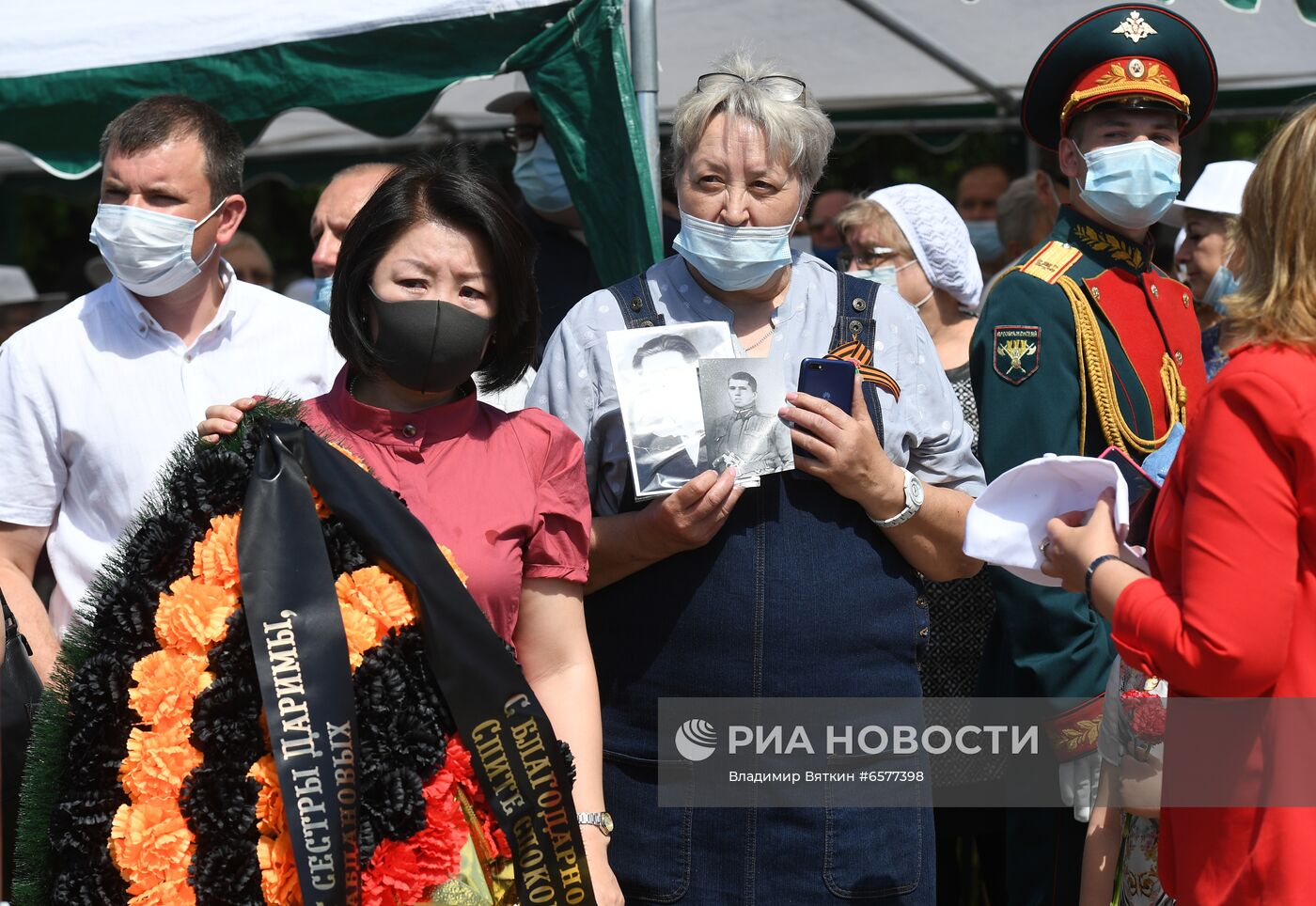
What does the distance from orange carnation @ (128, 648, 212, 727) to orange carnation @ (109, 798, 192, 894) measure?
12 centimetres

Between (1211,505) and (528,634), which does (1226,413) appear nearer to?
(1211,505)

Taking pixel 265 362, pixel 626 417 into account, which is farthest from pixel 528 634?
pixel 265 362

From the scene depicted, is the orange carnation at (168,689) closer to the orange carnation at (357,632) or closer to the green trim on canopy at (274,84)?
the orange carnation at (357,632)

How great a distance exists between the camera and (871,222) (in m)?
4.70

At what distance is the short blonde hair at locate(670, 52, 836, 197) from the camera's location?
291 centimetres

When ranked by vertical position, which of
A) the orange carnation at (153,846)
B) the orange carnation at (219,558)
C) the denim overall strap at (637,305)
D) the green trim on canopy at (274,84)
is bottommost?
the orange carnation at (153,846)

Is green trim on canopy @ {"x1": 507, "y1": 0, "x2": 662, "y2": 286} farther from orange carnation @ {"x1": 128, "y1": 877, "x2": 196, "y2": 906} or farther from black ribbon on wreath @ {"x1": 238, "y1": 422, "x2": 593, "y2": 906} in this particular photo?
orange carnation @ {"x1": 128, "y1": 877, "x2": 196, "y2": 906}

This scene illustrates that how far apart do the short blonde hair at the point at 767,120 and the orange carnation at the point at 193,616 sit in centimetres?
142

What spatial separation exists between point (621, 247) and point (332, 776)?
7.91 ft

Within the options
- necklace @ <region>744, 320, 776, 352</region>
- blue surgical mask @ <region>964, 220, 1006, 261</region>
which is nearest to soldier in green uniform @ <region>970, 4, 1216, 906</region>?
necklace @ <region>744, 320, 776, 352</region>

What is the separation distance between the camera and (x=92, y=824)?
6.68 feet

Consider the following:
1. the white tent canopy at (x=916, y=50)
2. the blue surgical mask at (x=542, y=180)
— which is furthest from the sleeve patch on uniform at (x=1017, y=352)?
the white tent canopy at (x=916, y=50)

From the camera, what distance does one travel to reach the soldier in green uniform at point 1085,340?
3.23 meters

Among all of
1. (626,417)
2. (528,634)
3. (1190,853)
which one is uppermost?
(626,417)
